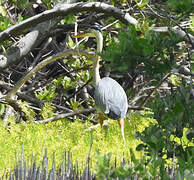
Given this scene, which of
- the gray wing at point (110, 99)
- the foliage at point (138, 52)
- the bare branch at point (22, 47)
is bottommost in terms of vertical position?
the gray wing at point (110, 99)

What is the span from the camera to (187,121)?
5.52 feet

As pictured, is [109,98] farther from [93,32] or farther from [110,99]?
[93,32]

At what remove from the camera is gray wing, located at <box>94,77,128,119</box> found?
443 centimetres

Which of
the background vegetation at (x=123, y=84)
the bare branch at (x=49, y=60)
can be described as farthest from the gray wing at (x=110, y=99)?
the bare branch at (x=49, y=60)

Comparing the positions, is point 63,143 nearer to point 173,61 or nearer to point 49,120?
point 49,120

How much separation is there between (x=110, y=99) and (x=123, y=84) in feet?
5.94

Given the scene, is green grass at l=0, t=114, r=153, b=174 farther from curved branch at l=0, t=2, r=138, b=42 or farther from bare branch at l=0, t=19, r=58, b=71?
curved branch at l=0, t=2, r=138, b=42

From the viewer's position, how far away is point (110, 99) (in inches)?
178

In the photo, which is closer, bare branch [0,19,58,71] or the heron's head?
bare branch [0,19,58,71]

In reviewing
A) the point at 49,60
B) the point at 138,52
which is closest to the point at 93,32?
the point at 49,60

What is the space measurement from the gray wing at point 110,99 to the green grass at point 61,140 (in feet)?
0.66

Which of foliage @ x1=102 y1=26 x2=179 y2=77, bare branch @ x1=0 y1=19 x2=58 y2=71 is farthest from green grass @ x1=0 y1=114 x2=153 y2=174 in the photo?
foliage @ x1=102 y1=26 x2=179 y2=77

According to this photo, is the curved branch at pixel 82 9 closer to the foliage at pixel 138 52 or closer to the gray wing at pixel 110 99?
the gray wing at pixel 110 99

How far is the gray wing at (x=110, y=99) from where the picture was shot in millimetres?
4426
